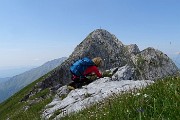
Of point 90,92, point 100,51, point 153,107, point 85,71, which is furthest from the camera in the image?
point 100,51

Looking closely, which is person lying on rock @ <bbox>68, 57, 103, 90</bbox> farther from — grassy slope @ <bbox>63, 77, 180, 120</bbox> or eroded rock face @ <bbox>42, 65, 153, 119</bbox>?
grassy slope @ <bbox>63, 77, 180, 120</bbox>

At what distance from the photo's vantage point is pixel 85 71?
23531 mm

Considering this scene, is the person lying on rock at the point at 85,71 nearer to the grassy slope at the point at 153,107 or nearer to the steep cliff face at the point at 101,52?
the steep cliff face at the point at 101,52

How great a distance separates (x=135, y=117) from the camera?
438 cm

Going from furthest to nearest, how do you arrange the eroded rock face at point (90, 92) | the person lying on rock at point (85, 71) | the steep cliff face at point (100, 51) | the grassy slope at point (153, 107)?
the steep cliff face at point (100, 51)
the person lying on rock at point (85, 71)
the eroded rock face at point (90, 92)
the grassy slope at point (153, 107)

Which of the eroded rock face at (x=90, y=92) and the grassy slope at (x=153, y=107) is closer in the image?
the grassy slope at (x=153, y=107)

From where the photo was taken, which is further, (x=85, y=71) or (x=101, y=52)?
(x=101, y=52)

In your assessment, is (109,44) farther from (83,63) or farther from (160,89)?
(160,89)

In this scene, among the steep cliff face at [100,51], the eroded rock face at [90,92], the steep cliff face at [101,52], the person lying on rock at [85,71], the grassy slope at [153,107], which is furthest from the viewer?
the steep cliff face at [100,51]

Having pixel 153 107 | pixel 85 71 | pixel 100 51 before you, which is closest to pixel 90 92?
pixel 85 71

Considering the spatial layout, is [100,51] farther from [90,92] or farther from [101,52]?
[90,92]

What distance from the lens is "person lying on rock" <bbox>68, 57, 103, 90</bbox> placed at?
23.2 metres

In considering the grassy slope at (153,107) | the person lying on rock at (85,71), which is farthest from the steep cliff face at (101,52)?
the grassy slope at (153,107)

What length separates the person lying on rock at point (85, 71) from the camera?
23203 mm
